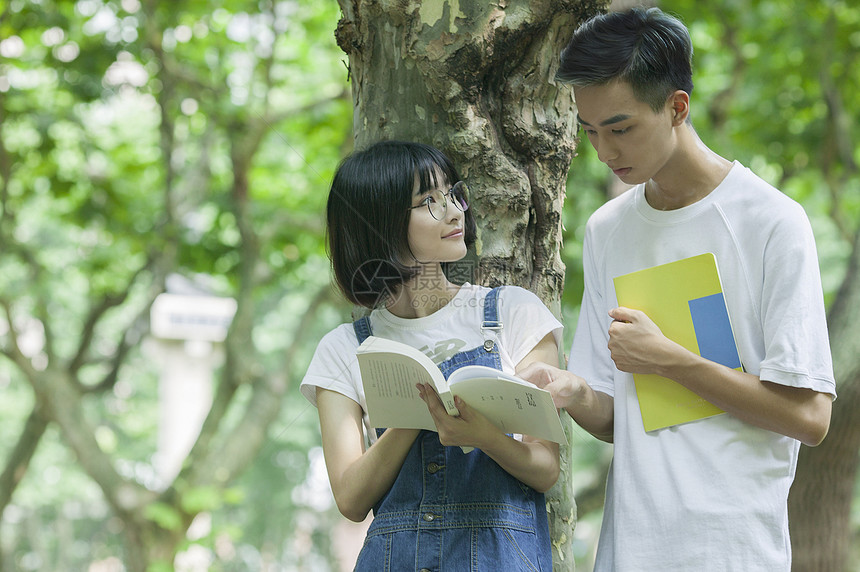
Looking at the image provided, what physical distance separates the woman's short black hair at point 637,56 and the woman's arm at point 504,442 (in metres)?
0.59

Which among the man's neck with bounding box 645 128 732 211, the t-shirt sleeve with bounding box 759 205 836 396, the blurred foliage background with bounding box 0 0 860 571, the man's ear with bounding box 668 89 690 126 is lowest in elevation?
the blurred foliage background with bounding box 0 0 860 571

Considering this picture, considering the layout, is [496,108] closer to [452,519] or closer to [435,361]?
[435,361]

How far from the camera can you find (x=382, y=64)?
7.73ft

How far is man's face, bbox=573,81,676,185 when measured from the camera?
67.7 inches

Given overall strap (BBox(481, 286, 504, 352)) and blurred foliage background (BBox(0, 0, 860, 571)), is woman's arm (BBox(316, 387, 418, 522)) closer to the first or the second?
overall strap (BBox(481, 286, 504, 352))

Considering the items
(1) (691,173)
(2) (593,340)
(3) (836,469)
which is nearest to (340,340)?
(2) (593,340)

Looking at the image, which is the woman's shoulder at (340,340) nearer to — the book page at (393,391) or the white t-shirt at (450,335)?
the white t-shirt at (450,335)

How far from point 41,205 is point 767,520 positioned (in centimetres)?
1026

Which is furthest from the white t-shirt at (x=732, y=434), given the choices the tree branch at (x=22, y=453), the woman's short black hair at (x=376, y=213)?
the tree branch at (x=22, y=453)

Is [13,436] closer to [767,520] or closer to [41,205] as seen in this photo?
[41,205]

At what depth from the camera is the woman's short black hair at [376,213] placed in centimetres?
195

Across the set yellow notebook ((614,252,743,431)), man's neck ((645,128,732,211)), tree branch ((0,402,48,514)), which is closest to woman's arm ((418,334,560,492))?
yellow notebook ((614,252,743,431))

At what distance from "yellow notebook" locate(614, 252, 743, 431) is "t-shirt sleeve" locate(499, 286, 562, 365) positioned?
0.71 ft

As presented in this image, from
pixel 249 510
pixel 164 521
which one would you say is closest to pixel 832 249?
pixel 164 521
